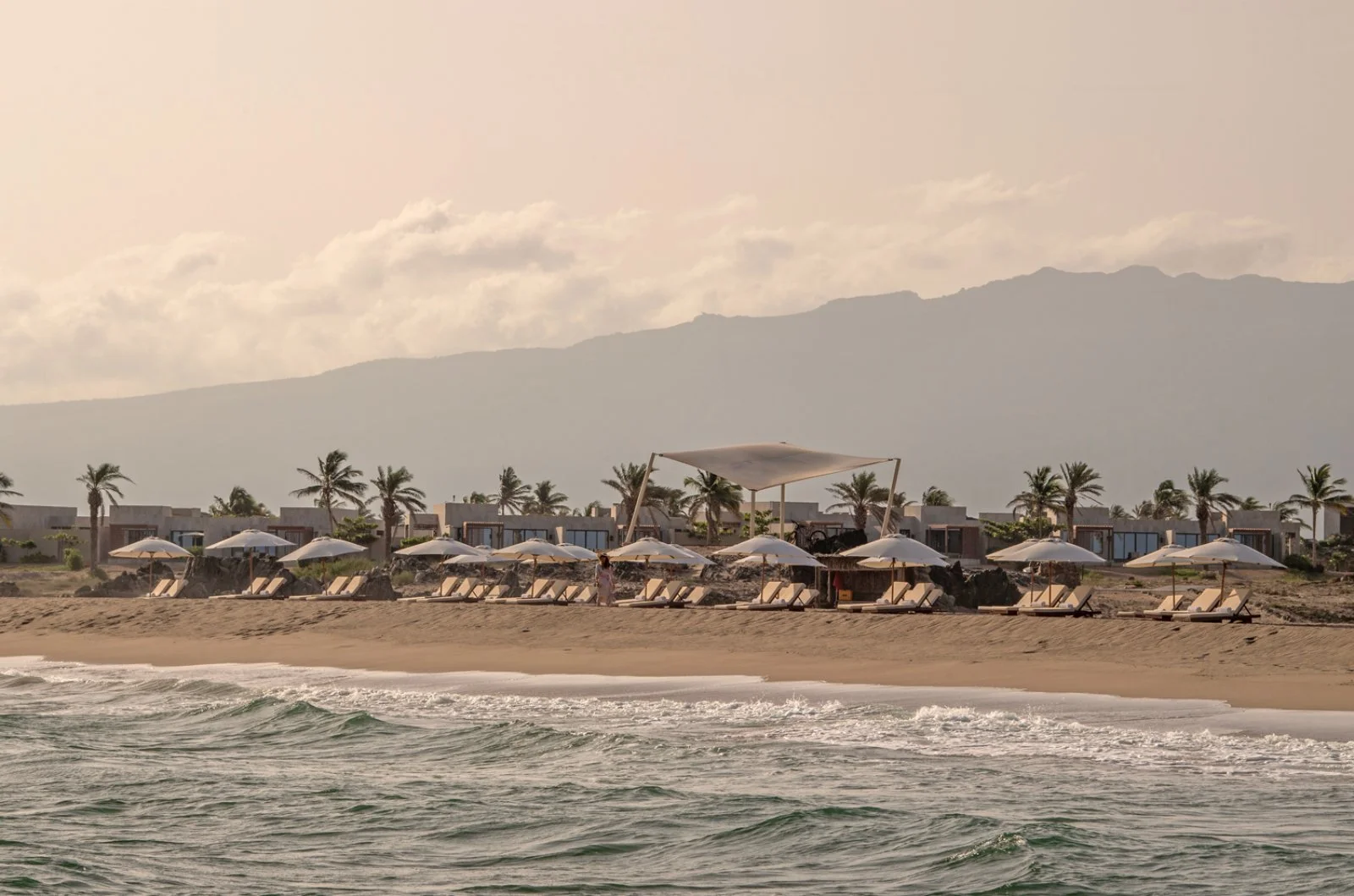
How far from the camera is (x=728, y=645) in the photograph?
869 inches

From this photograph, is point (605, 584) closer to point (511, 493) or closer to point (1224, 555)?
point (1224, 555)

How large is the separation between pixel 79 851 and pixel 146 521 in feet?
184

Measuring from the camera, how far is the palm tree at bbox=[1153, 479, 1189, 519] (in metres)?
75.5

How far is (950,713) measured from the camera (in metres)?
14.3

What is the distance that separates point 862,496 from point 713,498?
696 centimetres

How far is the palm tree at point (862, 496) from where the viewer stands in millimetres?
64688

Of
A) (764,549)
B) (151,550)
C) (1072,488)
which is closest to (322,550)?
(151,550)

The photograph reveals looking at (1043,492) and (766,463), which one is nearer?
(766,463)

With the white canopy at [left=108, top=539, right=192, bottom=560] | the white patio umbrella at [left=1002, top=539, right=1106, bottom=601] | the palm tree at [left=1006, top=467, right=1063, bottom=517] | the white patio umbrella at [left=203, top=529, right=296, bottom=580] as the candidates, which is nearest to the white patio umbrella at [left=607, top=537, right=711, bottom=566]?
the white patio umbrella at [left=1002, top=539, right=1106, bottom=601]

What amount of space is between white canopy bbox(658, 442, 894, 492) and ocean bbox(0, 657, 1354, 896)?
26.3 m

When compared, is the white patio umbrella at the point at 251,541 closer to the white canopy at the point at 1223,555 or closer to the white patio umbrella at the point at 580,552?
the white patio umbrella at the point at 580,552

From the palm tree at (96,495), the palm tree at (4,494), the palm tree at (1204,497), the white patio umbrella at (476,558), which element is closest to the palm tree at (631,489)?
the palm tree at (96,495)

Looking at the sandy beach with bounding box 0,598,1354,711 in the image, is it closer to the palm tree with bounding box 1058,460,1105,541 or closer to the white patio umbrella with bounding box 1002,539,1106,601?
the white patio umbrella with bounding box 1002,539,1106,601

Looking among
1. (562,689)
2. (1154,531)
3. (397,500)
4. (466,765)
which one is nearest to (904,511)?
(1154,531)
